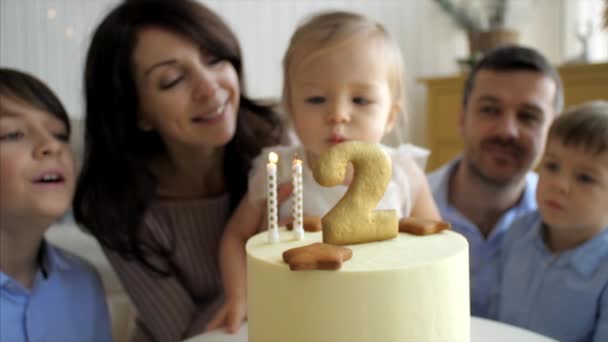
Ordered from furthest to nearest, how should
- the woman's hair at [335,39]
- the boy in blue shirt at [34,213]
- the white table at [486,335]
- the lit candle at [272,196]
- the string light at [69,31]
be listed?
the string light at [69,31], the boy in blue shirt at [34,213], the woman's hair at [335,39], the white table at [486,335], the lit candle at [272,196]

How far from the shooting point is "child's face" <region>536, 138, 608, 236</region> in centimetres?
124

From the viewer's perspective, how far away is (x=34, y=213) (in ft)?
4.09

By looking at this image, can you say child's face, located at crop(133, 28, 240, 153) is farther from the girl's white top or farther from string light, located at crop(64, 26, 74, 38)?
string light, located at crop(64, 26, 74, 38)

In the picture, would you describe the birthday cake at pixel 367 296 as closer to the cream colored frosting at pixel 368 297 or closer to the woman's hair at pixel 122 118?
the cream colored frosting at pixel 368 297

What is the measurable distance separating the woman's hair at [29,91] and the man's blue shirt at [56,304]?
365 millimetres

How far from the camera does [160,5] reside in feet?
4.80

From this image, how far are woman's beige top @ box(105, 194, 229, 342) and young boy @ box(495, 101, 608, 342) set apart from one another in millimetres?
863

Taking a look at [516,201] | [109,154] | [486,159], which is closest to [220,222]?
[109,154]

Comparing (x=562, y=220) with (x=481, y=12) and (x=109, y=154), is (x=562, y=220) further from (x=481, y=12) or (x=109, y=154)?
(x=481, y=12)

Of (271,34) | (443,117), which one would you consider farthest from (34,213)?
(443,117)

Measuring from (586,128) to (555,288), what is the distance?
392 mm

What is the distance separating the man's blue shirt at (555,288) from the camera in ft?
4.08

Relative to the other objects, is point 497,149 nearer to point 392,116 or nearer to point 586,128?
point 586,128

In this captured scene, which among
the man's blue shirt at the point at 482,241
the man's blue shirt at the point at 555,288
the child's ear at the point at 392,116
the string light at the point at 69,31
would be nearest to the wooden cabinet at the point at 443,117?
the man's blue shirt at the point at 482,241
